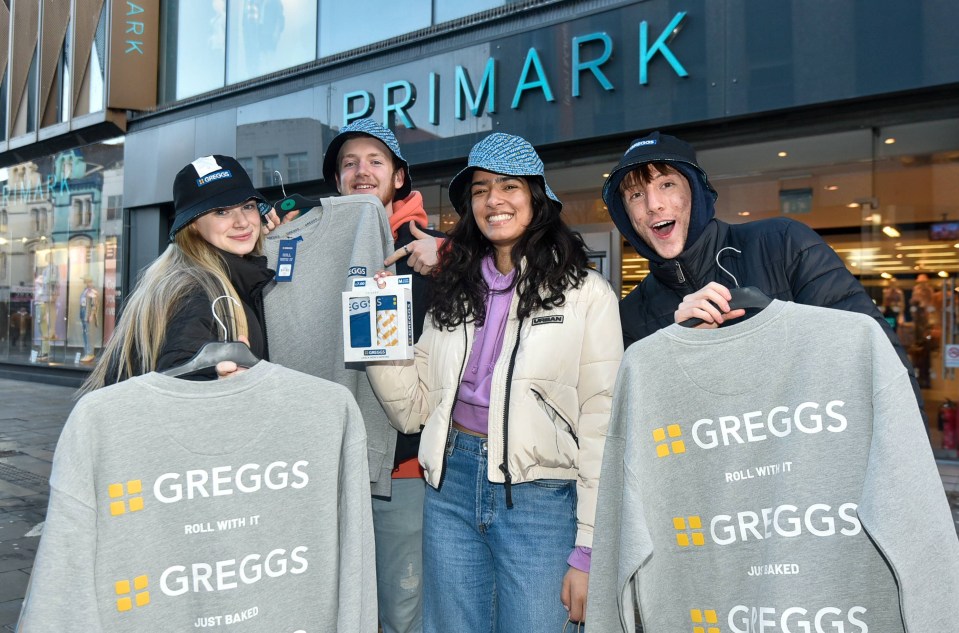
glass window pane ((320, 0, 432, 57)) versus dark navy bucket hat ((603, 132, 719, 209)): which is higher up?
glass window pane ((320, 0, 432, 57))

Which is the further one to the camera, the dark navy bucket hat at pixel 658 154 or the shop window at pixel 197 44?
the shop window at pixel 197 44

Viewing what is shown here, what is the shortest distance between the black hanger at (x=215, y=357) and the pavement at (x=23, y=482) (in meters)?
1.06

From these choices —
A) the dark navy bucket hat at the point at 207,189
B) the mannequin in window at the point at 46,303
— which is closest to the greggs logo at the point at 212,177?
the dark navy bucket hat at the point at 207,189

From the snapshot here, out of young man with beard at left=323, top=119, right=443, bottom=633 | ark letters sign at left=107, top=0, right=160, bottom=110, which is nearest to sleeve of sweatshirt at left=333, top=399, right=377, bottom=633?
young man with beard at left=323, top=119, right=443, bottom=633

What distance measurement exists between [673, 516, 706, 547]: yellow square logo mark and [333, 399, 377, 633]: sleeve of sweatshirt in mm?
816

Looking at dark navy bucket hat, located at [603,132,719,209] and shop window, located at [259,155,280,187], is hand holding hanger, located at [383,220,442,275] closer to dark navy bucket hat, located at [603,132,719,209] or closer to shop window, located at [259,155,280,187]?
dark navy bucket hat, located at [603,132,719,209]

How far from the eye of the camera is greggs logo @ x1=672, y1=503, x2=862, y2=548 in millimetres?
1661

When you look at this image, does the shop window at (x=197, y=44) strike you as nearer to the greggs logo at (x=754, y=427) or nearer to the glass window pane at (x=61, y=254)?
the glass window pane at (x=61, y=254)

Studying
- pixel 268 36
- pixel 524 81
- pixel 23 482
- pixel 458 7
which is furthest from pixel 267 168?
pixel 23 482

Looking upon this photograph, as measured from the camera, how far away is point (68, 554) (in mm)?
1562

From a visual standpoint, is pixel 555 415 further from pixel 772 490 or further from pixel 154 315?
pixel 154 315

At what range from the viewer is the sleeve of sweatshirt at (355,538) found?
182cm

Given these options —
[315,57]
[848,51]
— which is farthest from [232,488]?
[315,57]

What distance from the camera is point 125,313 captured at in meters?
2.09
